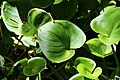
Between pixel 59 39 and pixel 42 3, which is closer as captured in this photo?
pixel 59 39

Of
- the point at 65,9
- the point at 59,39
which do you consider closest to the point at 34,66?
the point at 59,39

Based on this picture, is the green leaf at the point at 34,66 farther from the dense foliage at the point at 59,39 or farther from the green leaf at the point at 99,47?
the green leaf at the point at 99,47

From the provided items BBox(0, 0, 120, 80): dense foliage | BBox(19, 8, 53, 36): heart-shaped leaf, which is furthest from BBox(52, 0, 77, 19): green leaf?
BBox(19, 8, 53, 36): heart-shaped leaf

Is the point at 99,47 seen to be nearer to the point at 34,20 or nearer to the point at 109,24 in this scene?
the point at 109,24

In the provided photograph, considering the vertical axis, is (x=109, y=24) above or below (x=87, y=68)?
above

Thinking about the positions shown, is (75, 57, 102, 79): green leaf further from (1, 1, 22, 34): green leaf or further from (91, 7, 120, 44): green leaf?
(1, 1, 22, 34): green leaf

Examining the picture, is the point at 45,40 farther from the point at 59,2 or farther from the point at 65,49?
the point at 59,2
